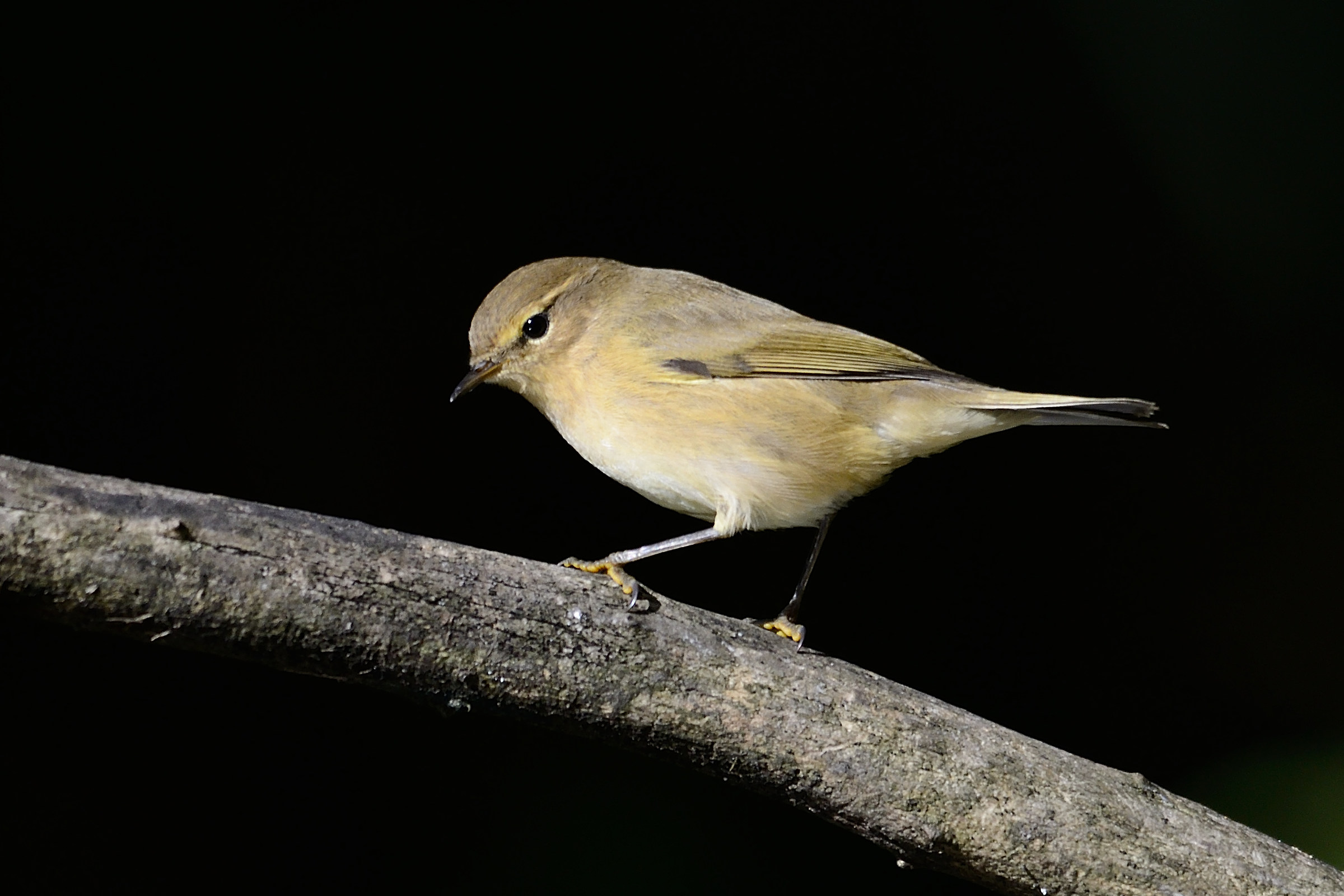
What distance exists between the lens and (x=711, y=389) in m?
Result: 2.95

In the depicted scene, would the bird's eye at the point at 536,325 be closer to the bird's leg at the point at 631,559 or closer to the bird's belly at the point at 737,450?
the bird's belly at the point at 737,450

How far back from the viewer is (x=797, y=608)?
9.94 ft

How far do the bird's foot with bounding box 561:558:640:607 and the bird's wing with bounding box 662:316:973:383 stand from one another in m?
Result: 0.67

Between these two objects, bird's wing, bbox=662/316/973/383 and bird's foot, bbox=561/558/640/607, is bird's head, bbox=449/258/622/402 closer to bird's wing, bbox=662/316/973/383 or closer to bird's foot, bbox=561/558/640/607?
bird's wing, bbox=662/316/973/383

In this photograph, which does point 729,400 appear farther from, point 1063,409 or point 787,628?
point 1063,409

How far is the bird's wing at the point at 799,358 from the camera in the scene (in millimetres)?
3012

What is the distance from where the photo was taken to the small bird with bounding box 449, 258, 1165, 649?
2.85 metres

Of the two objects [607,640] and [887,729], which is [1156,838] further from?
[607,640]

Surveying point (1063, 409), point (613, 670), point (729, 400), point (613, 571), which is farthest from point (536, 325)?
point (1063, 409)

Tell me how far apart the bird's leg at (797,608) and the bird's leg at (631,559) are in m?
0.30

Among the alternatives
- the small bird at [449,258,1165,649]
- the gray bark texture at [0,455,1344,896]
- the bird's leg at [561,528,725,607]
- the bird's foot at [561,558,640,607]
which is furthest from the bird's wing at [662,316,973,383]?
the gray bark texture at [0,455,1344,896]

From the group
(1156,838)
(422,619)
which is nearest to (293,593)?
(422,619)

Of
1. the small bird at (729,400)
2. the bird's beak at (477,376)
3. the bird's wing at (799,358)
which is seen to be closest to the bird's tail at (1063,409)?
the small bird at (729,400)

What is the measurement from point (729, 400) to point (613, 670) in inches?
41.2
